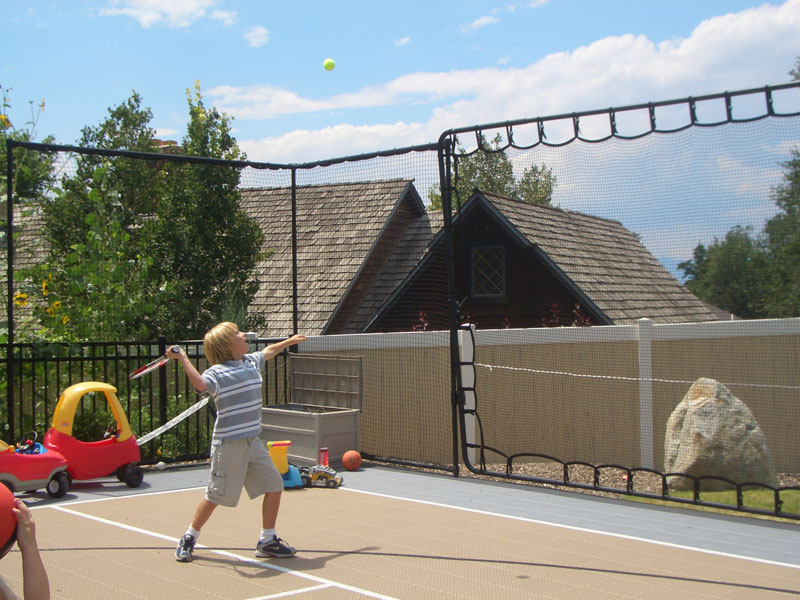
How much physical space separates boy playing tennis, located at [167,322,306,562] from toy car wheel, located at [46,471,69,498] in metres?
2.60

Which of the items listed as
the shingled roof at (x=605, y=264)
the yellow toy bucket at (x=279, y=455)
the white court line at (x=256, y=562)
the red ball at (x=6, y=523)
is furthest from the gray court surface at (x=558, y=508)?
the red ball at (x=6, y=523)

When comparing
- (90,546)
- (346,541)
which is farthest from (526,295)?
(90,546)

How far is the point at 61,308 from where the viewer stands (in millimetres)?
11133

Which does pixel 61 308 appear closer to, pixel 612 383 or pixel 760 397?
pixel 612 383

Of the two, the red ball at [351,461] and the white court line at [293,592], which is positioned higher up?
the red ball at [351,461]

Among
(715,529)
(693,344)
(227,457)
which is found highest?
(693,344)

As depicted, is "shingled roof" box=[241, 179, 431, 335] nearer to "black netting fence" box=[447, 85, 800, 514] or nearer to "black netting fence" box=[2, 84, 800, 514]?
"black netting fence" box=[2, 84, 800, 514]

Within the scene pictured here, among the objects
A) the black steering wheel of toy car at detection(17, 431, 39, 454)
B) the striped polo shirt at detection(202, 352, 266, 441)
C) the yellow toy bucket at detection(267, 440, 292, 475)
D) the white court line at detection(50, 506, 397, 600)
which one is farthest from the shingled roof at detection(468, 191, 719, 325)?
the black steering wheel of toy car at detection(17, 431, 39, 454)

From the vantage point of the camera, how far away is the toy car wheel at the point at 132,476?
8195 mm

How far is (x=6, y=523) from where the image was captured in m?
2.46

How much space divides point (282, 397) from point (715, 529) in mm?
5615

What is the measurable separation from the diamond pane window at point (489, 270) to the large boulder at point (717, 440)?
Result: 438 centimetres

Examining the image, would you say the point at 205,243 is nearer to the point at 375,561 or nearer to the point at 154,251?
the point at 154,251

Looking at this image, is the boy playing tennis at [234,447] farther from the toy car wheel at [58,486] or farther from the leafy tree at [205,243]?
the leafy tree at [205,243]
